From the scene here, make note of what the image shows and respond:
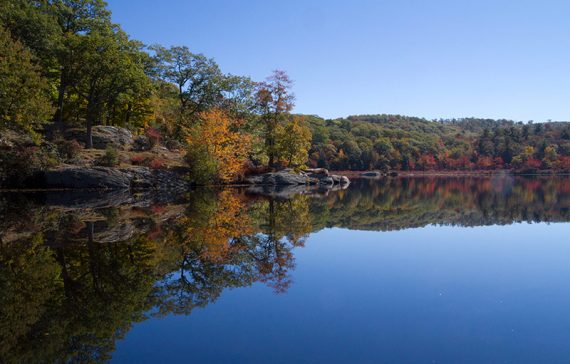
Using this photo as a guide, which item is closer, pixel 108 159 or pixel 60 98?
pixel 108 159

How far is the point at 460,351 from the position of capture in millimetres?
5812

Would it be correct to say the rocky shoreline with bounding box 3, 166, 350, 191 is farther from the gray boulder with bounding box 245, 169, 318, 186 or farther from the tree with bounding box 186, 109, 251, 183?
the tree with bounding box 186, 109, 251, 183

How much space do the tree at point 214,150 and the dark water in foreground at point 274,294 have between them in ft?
67.7

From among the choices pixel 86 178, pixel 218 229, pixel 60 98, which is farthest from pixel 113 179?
pixel 218 229

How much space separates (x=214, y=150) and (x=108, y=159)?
9.16 metres

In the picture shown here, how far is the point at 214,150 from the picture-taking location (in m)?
37.8

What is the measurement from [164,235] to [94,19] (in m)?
29.9

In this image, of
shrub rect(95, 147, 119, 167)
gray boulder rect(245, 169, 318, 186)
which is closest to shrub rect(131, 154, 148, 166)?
shrub rect(95, 147, 119, 167)

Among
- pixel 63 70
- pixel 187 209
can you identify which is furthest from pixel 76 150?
pixel 187 209

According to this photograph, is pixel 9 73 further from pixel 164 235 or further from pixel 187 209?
pixel 164 235

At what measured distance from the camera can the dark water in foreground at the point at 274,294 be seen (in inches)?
231

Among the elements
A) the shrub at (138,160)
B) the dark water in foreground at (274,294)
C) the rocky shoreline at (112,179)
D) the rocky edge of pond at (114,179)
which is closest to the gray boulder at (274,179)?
the rocky edge of pond at (114,179)

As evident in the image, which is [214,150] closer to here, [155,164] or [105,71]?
[155,164]

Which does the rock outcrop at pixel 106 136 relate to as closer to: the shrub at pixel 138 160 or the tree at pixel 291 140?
the shrub at pixel 138 160
